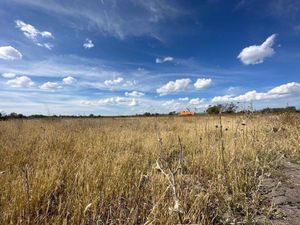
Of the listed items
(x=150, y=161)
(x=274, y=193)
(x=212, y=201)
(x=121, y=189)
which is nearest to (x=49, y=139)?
(x=150, y=161)

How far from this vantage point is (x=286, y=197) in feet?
13.0

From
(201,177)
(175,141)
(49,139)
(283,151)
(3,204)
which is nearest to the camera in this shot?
(3,204)

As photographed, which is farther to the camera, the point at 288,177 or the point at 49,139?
the point at 49,139

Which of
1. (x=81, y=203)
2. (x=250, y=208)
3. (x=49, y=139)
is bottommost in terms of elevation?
(x=250, y=208)

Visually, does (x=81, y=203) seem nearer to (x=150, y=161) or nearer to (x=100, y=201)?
(x=100, y=201)

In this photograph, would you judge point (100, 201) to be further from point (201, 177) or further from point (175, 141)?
point (175, 141)

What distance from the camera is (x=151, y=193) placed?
357 centimetres

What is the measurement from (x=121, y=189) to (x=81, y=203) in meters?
0.69

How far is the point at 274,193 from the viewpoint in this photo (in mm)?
4105

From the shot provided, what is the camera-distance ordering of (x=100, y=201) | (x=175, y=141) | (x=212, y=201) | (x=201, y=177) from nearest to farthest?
(x=100, y=201)
(x=212, y=201)
(x=201, y=177)
(x=175, y=141)

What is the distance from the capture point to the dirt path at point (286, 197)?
3.27 metres

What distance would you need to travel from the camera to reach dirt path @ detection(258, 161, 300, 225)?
3.27 m

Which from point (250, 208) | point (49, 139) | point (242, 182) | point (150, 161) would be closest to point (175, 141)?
point (150, 161)

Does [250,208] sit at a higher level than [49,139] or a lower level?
lower
